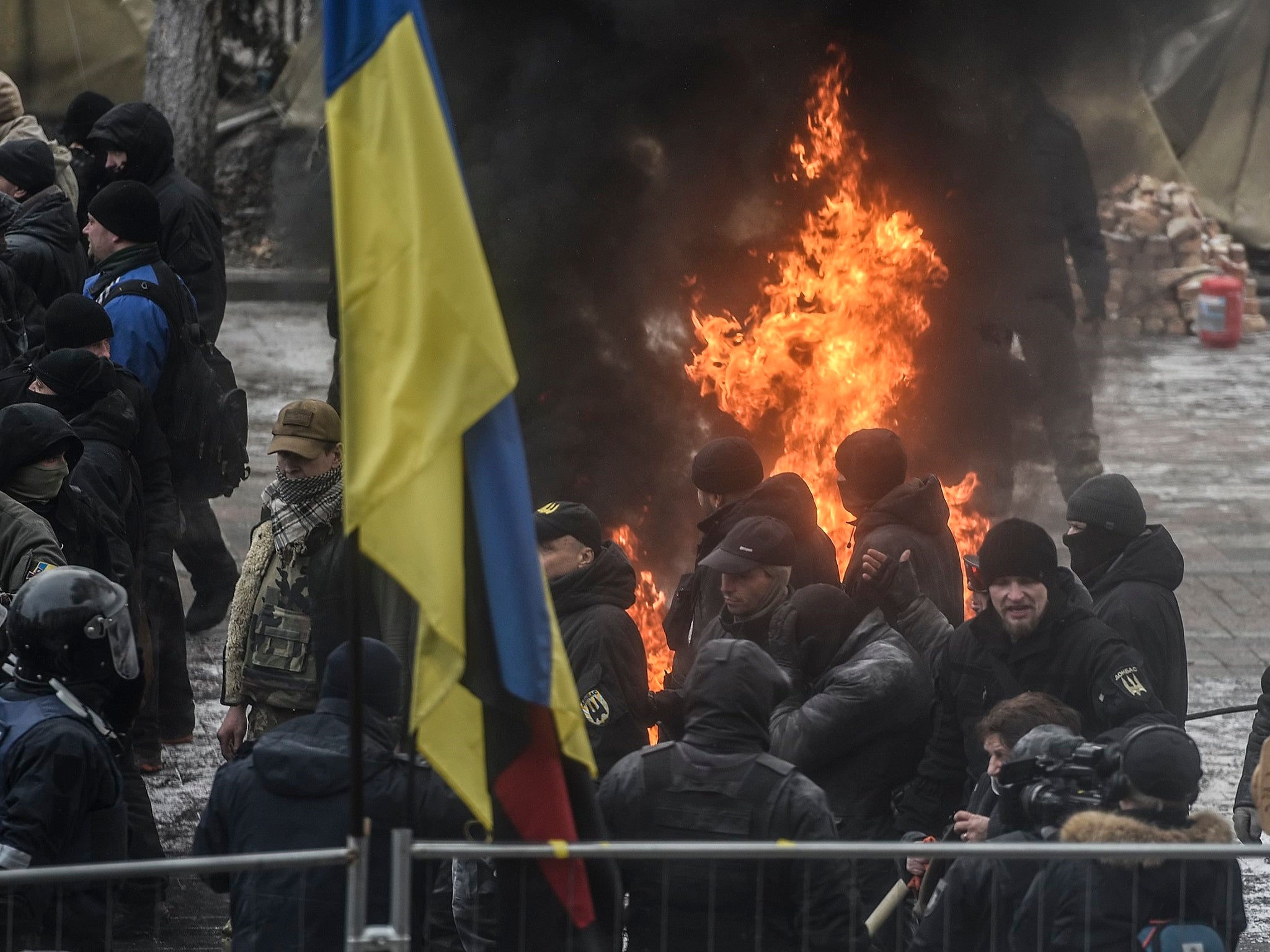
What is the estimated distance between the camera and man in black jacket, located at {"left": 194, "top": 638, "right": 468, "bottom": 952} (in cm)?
438

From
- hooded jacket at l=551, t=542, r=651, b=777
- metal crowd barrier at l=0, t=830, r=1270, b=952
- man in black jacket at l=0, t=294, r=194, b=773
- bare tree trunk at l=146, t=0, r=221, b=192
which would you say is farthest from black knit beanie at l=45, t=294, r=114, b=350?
bare tree trunk at l=146, t=0, r=221, b=192

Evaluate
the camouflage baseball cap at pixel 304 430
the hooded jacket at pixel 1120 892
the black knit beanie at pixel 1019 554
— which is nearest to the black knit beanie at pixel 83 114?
the camouflage baseball cap at pixel 304 430

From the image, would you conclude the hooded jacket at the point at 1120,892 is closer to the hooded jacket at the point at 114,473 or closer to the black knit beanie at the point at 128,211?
the hooded jacket at the point at 114,473

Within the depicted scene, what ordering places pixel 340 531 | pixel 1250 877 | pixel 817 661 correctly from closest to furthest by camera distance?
pixel 817 661
pixel 340 531
pixel 1250 877

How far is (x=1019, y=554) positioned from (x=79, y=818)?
267cm

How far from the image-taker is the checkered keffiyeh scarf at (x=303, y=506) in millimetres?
6211

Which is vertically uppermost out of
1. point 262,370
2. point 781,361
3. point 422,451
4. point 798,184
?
point 422,451

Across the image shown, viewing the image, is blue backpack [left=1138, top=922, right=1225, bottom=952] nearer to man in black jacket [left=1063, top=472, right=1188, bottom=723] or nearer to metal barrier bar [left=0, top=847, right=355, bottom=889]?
metal barrier bar [left=0, top=847, right=355, bottom=889]

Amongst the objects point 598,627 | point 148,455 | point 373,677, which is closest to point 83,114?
point 148,455

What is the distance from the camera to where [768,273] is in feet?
31.3

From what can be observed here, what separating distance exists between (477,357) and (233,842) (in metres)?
1.50

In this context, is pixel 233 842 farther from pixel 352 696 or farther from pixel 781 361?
pixel 781 361

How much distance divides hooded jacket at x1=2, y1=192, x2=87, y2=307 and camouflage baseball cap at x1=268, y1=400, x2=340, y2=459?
2.52 meters

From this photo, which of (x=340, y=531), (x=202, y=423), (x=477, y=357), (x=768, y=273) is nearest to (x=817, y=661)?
(x=340, y=531)
